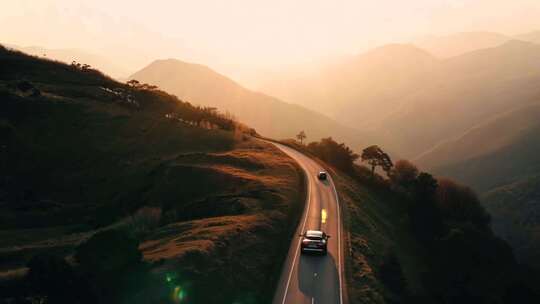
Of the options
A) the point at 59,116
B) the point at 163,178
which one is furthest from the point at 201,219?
the point at 59,116

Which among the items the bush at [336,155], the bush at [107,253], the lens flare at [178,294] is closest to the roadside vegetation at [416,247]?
the bush at [336,155]

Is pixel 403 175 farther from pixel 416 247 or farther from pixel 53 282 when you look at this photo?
pixel 53 282

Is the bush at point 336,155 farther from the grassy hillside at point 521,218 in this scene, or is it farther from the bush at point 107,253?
the bush at point 107,253

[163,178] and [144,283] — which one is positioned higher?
[163,178]

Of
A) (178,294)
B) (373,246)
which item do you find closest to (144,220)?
(178,294)

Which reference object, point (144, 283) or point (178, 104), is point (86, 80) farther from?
point (144, 283)
